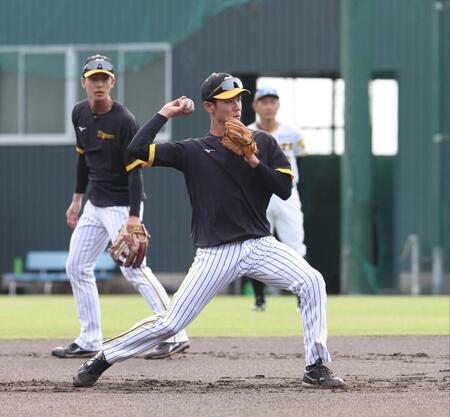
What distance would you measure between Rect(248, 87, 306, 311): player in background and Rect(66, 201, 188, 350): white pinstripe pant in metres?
4.64

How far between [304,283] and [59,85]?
22.8 meters

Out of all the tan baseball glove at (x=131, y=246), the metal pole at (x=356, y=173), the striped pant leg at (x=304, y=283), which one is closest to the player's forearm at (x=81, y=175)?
the tan baseball glove at (x=131, y=246)

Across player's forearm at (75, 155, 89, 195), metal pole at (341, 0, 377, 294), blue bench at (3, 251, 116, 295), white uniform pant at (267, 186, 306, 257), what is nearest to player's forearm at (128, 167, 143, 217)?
player's forearm at (75, 155, 89, 195)

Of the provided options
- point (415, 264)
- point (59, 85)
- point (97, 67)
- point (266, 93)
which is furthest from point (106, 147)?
point (59, 85)

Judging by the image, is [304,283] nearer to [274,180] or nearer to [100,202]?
[274,180]

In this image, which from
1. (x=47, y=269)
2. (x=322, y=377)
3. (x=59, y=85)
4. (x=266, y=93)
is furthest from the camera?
(x=59, y=85)

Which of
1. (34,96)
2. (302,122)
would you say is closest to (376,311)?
(34,96)

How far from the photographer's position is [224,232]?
815 cm

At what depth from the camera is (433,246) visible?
28.0 metres

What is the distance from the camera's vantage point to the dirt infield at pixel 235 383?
7.17 meters

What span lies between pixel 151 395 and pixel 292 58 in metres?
21.5

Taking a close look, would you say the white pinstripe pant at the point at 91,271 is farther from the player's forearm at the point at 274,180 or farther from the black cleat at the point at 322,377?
the player's forearm at the point at 274,180

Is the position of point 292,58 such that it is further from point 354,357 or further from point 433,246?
point 354,357

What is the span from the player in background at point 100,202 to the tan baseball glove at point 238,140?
2.37 meters
